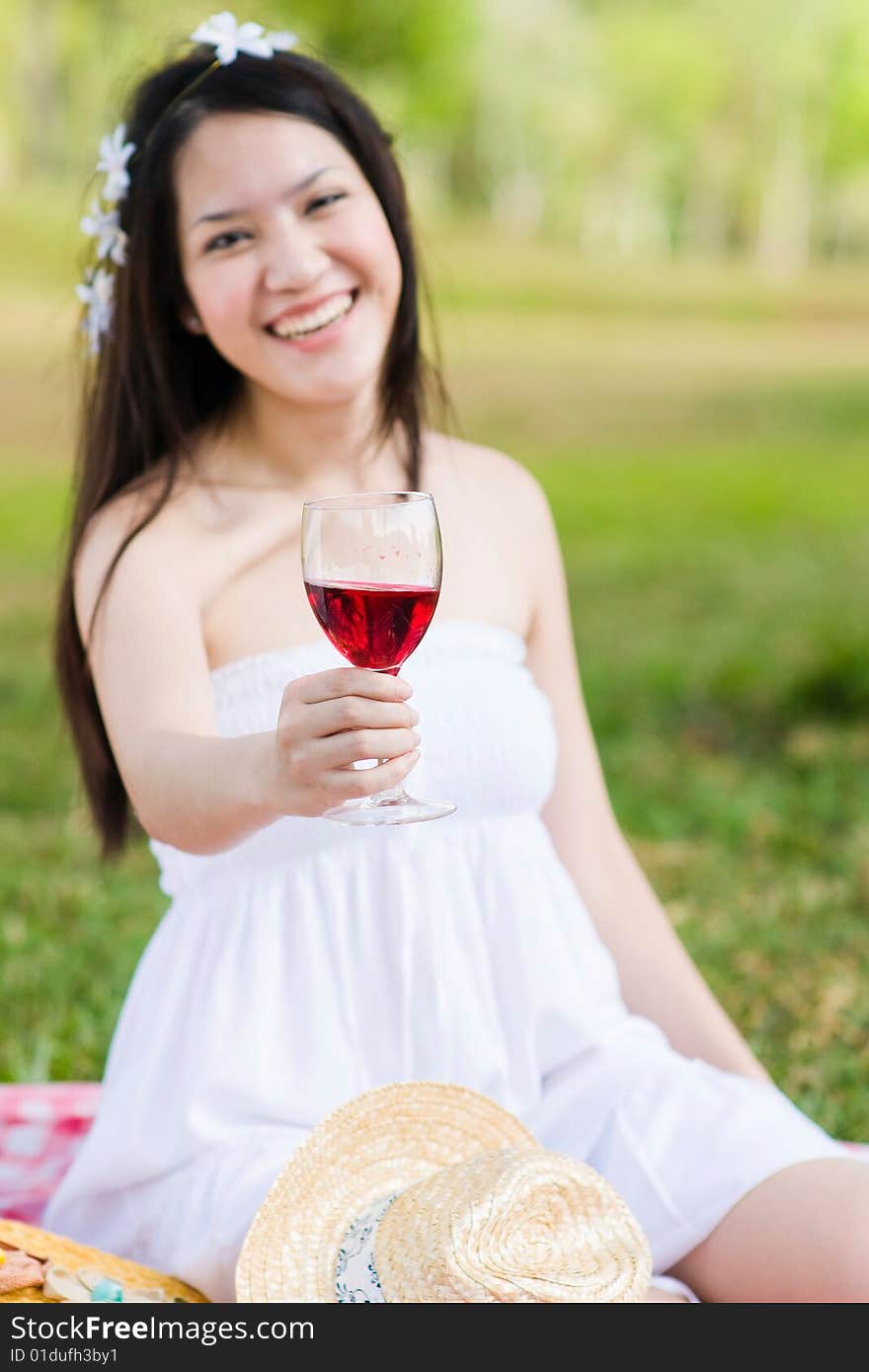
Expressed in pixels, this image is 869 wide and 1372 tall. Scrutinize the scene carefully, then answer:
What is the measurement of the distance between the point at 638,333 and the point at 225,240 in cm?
1249

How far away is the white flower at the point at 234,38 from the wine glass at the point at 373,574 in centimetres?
111

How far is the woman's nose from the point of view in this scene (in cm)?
221

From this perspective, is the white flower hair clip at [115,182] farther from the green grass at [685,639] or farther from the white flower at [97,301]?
the green grass at [685,639]

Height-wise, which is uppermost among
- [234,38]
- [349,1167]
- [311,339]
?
[234,38]

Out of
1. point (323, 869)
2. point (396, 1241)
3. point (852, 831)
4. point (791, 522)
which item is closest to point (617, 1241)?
point (396, 1241)

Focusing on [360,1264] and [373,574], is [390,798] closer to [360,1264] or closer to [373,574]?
[373,574]

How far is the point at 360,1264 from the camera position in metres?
1.96

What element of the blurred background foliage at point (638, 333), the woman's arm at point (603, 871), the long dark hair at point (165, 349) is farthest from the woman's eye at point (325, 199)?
the blurred background foliage at point (638, 333)

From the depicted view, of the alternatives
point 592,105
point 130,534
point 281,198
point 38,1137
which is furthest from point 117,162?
point 592,105

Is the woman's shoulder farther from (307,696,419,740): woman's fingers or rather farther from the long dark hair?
(307,696,419,740): woman's fingers

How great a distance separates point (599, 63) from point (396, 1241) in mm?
12733

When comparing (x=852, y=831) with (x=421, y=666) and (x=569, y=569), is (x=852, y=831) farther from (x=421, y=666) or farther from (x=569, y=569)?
(x=569, y=569)

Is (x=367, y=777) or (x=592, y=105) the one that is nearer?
(x=367, y=777)

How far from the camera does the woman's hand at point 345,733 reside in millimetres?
1475
